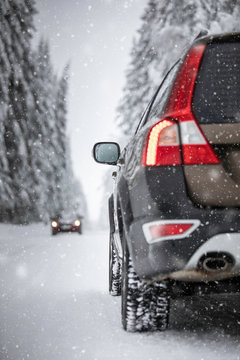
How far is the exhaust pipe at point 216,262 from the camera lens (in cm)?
259

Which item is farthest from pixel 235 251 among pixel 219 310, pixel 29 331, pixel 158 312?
pixel 219 310

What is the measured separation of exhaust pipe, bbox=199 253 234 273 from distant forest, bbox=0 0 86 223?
76.7ft

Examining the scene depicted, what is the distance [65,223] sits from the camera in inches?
1061

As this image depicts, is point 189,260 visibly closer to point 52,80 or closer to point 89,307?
point 89,307

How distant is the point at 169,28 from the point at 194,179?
17563mm

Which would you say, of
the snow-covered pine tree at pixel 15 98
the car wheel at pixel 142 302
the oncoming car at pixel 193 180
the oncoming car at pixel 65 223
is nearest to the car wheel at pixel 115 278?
the car wheel at pixel 142 302

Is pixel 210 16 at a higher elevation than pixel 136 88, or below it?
higher

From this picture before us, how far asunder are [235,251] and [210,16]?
1806cm

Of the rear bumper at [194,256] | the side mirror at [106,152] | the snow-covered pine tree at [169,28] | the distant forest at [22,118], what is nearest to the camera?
the rear bumper at [194,256]

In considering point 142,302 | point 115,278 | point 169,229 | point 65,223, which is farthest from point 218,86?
point 65,223

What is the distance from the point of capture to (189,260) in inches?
103

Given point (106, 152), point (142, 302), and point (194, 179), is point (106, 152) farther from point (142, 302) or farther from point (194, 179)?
point (194, 179)

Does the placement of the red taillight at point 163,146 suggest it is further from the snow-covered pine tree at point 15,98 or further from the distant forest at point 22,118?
the snow-covered pine tree at point 15,98

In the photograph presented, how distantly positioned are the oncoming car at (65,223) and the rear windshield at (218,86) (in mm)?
24106
